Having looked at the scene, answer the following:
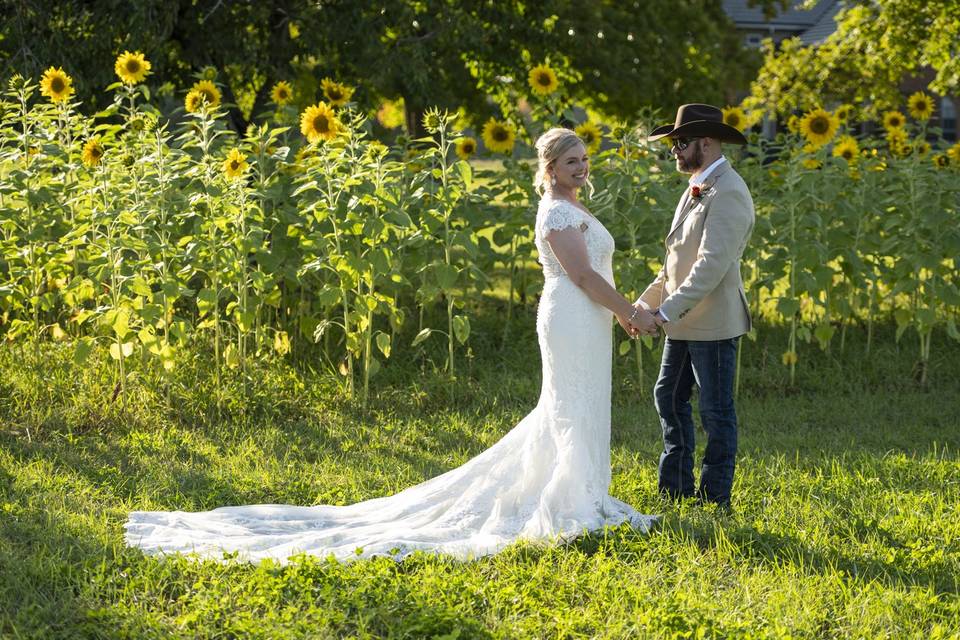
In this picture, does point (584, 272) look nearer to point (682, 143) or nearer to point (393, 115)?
point (682, 143)

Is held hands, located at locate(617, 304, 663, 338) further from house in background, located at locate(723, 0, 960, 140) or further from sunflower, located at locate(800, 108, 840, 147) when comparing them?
house in background, located at locate(723, 0, 960, 140)

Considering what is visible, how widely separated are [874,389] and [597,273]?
326 cm

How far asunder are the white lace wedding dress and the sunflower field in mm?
1606

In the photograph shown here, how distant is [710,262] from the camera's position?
4.36 meters

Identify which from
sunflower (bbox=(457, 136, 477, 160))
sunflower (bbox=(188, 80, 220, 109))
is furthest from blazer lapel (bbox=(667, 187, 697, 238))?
sunflower (bbox=(188, 80, 220, 109))

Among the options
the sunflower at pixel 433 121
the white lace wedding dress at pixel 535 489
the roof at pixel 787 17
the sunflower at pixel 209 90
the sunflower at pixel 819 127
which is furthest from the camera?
the roof at pixel 787 17

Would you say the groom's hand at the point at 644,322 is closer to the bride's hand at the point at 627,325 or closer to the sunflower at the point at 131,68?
the bride's hand at the point at 627,325

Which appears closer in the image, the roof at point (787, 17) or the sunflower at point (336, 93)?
the sunflower at point (336, 93)

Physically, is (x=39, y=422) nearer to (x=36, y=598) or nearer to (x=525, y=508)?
(x=36, y=598)

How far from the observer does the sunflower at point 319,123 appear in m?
6.16

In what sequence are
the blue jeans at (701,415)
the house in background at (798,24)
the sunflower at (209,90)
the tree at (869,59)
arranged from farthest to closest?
the house in background at (798,24) → the tree at (869,59) → the sunflower at (209,90) → the blue jeans at (701,415)

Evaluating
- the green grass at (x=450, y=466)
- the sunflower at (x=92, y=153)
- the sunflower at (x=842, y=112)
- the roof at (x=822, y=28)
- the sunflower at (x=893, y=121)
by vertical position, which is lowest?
the green grass at (x=450, y=466)

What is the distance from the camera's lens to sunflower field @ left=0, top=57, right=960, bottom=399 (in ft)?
20.0

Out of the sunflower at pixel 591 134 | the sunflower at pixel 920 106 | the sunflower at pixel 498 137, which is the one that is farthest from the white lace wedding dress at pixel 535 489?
the sunflower at pixel 920 106
